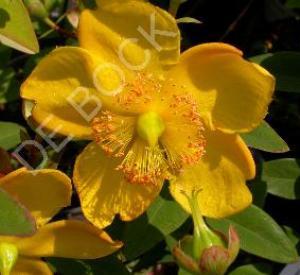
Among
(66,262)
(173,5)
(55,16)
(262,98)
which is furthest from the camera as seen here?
(55,16)

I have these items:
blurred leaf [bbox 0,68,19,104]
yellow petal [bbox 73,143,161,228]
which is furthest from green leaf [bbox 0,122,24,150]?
yellow petal [bbox 73,143,161,228]

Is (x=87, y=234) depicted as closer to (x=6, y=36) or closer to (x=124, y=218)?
(x=124, y=218)

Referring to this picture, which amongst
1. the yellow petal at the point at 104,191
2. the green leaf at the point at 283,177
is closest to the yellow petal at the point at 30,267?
the yellow petal at the point at 104,191

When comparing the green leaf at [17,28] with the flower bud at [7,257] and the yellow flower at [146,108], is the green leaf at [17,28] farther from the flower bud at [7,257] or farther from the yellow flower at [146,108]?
the flower bud at [7,257]

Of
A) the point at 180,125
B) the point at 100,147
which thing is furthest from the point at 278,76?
the point at 100,147

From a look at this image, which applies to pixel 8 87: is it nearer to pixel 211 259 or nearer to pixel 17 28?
pixel 17 28

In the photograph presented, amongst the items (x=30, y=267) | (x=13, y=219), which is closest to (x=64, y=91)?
(x=13, y=219)

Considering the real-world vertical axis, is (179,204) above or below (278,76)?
below
